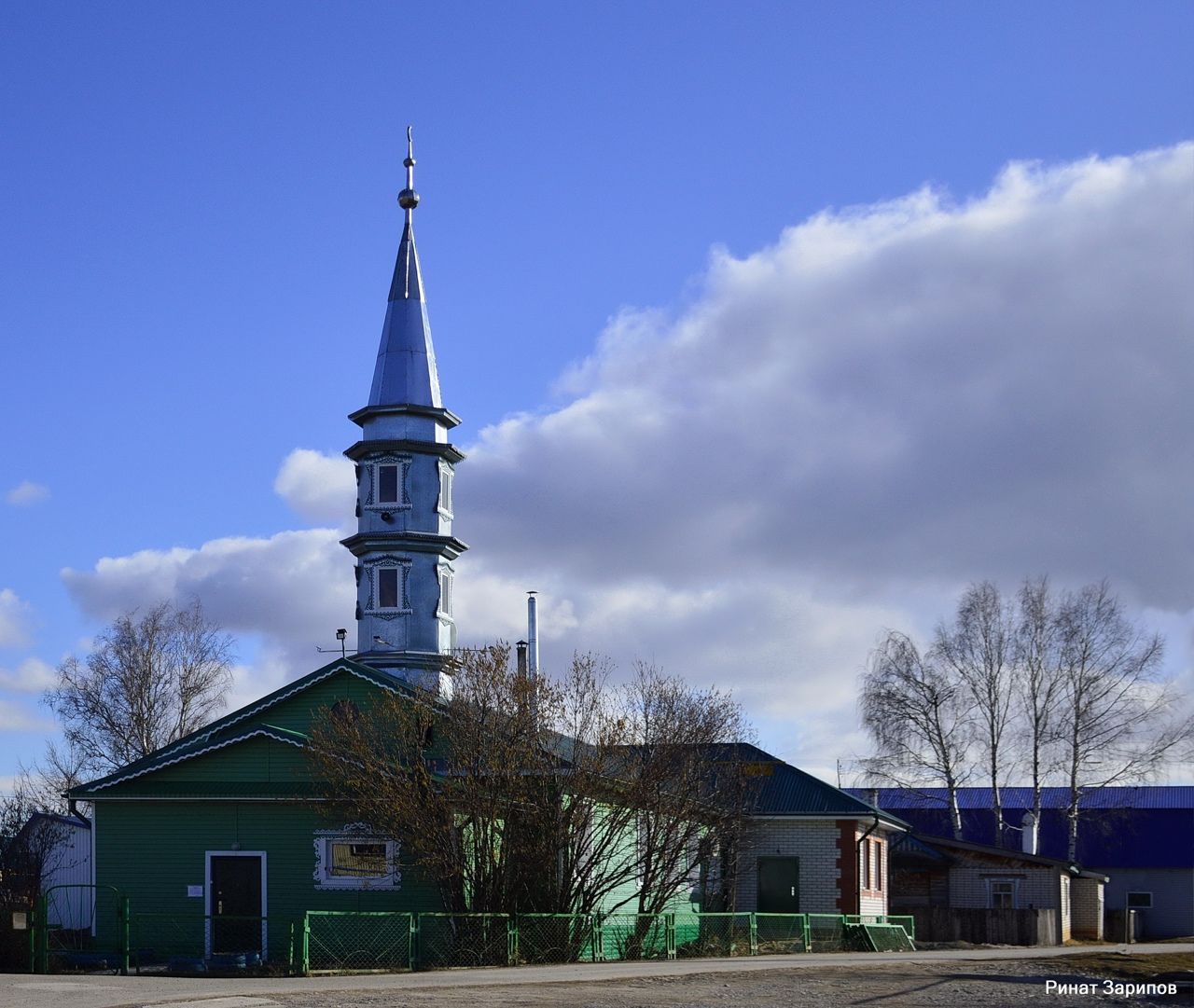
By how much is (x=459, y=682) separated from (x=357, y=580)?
13487 millimetres

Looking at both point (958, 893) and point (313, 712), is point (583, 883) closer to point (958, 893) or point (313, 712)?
point (313, 712)

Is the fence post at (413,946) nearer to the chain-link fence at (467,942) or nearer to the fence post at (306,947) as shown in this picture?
the chain-link fence at (467,942)

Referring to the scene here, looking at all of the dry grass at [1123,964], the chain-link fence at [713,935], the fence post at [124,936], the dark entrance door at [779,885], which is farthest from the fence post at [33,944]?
the dark entrance door at [779,885]

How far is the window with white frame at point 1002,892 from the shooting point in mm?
44969

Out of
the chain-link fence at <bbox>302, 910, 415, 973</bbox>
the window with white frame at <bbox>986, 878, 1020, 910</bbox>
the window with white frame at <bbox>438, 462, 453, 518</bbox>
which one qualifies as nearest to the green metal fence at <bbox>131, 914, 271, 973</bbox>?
the chain-link fence at <bbox>302, 910, 415, 973</bbox>

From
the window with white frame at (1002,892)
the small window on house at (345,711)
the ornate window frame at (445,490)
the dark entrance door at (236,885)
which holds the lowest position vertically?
the window with white frame at (1002,892)

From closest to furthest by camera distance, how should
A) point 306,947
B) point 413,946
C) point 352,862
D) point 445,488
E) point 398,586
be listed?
point 306,947 → point 413,946 → point 352,862 → point 398,586 → point 445,488

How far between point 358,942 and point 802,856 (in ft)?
50.6

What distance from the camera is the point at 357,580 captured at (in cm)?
4197

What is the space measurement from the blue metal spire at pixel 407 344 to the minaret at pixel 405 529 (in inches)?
1.9

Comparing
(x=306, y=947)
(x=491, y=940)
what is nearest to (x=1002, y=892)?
(x=491, y=940)

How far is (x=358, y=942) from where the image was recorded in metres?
26.8

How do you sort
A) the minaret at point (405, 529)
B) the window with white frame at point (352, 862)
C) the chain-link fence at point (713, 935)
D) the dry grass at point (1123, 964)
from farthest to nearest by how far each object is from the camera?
the minaret at point (405, 529) → the chain-link fence at point (713, 935) → the window with white frame at point (352, 862) → the dry grass at point (1123, 964)

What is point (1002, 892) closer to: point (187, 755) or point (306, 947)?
point (187, 755)
